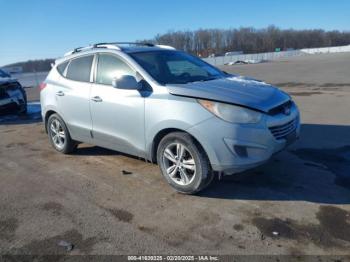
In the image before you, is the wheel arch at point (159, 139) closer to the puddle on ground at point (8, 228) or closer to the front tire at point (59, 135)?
the puddle on ground at point (8, 228)

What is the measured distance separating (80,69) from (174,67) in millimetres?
1604

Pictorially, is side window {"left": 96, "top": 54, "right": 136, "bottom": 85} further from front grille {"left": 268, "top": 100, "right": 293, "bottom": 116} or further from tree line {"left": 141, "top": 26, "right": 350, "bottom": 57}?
tree line {"left": 141, "top": 26, "right": 350, "bottom": 57}

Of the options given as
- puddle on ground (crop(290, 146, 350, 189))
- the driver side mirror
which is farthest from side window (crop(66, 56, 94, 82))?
puddle on ground (crop(290, 146, 350, 189))

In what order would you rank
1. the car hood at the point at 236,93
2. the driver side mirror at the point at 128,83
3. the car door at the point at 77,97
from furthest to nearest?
the car door at the point at 77,97
the driver side mirror at the point at 128,83
the car hood at the point at 236,93

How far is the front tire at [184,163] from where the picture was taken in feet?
13.3

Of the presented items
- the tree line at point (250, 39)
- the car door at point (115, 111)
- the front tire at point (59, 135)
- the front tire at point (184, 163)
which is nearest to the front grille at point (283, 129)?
the front tire at point (184, 163)

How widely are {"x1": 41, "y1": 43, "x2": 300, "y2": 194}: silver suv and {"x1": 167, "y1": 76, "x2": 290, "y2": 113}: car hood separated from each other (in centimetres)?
1

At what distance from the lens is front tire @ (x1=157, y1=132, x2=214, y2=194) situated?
406cm

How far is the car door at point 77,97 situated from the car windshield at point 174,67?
100 cm

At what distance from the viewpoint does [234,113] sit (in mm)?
3879

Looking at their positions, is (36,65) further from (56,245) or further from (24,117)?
(56,245)

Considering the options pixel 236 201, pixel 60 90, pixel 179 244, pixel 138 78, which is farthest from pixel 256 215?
pixel 60 90

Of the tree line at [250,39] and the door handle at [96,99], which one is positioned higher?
the tree line at [250,39]

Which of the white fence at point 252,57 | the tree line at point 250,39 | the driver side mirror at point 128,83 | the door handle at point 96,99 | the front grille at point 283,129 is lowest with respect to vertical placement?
the front grille at point 283,129
